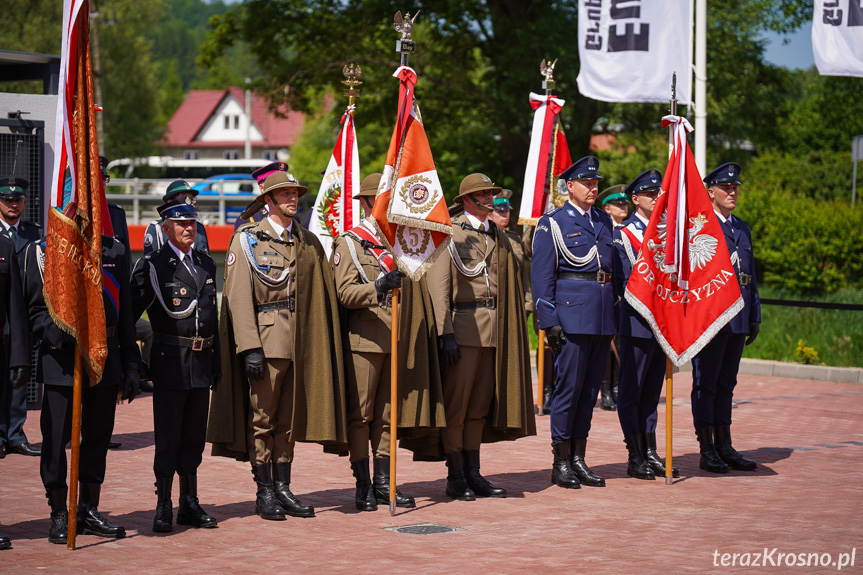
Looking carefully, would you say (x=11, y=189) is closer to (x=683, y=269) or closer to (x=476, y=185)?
(x=476, y=185)

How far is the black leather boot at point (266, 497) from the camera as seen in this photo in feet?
24.1

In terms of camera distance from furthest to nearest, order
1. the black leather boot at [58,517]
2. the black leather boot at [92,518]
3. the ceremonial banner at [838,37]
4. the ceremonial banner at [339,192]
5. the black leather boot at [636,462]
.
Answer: the ceremonial banner at [838,37], the ceremonial banner at [339,192], the black leather boot at [636,462], the black leather boot at [92,518], the black leather boot at [58,517]

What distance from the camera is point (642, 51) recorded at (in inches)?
573

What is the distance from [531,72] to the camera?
81.9 ft

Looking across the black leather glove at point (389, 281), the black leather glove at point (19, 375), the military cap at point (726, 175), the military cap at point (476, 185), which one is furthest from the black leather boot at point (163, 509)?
the military cap at point (726, 175)

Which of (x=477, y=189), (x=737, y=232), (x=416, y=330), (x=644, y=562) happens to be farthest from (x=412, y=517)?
(x=737, y=232)

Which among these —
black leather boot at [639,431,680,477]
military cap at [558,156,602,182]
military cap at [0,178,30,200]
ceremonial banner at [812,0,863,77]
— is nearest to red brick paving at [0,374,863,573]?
black leather boot at [639,431,680,477]

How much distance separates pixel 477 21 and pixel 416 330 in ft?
64.8

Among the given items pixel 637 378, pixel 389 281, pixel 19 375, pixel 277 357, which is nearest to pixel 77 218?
pixel 19 375

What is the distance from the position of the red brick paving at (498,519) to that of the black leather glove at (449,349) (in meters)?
0.99

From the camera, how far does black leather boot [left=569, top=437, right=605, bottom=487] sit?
28.0 ft

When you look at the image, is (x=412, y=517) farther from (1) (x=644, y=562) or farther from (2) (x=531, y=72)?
(2) (x=531, y=72)

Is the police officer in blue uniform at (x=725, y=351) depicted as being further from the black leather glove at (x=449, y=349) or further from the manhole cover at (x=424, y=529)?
the manhole cover at (x=424, y=529)

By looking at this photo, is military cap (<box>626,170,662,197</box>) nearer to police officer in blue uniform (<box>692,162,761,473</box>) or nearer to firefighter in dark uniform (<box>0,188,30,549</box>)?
police officer in blue uniform (<box>692,162,761,473</box>)
